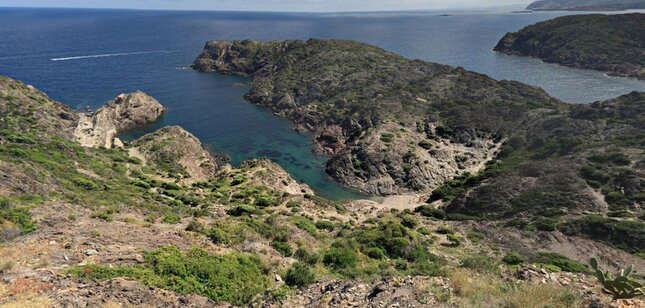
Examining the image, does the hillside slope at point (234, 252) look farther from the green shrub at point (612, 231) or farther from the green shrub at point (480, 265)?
the green shrub at point (612, 231)

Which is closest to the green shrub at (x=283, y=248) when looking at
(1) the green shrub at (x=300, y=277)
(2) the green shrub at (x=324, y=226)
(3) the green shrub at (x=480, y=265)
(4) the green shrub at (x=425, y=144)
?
(1) the green shrub at (x=300, y=277)

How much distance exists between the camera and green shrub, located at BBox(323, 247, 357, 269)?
79.8 ft

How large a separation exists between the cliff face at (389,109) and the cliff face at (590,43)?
69.8m

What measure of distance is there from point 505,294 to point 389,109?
76.7 m

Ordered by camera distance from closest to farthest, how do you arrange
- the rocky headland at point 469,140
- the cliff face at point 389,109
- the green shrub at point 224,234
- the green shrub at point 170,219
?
the green shrub at point 224,234, the green shrub at point 170,219, the rocky headland at point 469,140, the cliff face at point 389,109

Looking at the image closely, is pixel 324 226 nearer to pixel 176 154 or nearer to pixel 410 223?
pixel 410 223

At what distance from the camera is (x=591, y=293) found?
18.0 m

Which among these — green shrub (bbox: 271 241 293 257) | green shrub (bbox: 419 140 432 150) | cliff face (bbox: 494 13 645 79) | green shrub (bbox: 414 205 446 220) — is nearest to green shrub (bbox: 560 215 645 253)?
green shrub (bbox: 414 205 446 220)

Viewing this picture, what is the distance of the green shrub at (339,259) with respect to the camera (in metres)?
24.3

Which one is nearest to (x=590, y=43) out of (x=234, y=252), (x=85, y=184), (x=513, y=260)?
(x=513, y=260)

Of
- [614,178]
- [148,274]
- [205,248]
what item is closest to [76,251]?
[148,274]

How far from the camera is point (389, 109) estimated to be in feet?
298

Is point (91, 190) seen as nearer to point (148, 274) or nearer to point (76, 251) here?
point (76, 251)

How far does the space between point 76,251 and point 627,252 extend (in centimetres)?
4448
